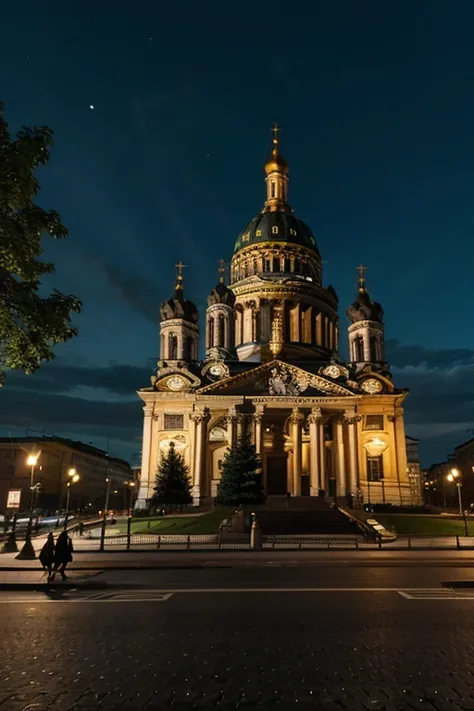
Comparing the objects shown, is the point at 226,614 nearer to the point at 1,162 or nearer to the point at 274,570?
the point at 274,570

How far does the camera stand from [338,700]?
596cm

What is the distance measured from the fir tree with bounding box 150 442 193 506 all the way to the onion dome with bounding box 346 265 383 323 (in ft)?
112

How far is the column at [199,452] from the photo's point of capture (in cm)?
6375

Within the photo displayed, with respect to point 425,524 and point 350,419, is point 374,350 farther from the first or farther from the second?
point 425,524

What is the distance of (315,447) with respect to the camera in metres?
63.7

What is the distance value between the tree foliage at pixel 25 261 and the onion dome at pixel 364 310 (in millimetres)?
67217

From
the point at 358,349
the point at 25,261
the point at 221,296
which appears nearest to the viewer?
the point at 25,261

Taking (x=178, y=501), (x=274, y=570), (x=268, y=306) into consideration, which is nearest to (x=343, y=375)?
(x=268, y=306)

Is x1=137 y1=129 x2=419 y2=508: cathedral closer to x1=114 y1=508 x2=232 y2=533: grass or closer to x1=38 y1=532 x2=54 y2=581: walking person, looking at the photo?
x1=114 y1=508 x2=232 y2=533: grass

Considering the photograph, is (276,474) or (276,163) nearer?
(276,474)

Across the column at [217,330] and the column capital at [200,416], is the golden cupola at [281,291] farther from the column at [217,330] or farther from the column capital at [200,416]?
the column capital at [200,416]

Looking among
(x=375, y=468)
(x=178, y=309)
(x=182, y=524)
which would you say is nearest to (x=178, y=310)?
(x=178, y=309)

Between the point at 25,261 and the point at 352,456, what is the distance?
56.7 metres

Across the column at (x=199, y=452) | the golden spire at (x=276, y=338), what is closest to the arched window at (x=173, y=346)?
the column at (x=199, y=452)
